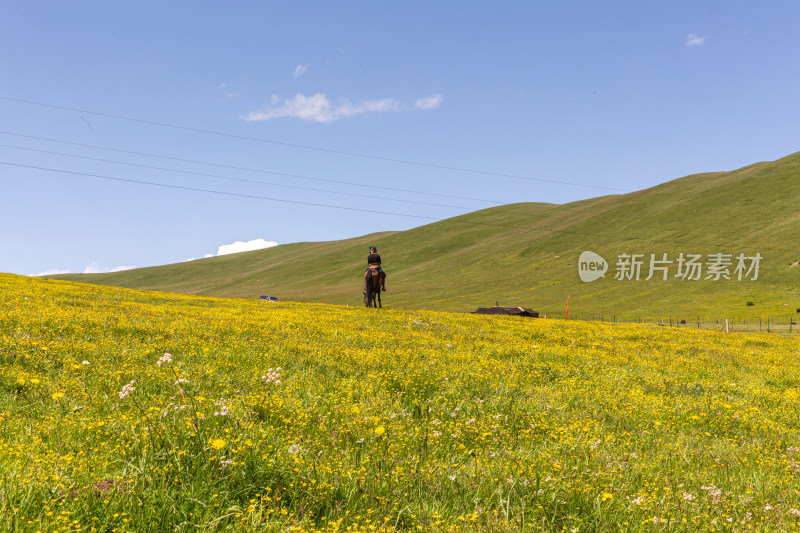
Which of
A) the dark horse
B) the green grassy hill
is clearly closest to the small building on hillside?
the dark horse

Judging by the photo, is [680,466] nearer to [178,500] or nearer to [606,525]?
[606,525]

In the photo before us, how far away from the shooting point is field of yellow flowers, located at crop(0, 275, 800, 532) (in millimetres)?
3736

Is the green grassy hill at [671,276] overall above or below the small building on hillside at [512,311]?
above

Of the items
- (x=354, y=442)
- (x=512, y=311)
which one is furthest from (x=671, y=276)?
(x=354, y=442)


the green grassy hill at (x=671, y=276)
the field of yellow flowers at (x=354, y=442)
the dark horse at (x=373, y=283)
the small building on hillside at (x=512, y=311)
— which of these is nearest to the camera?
the field of yellow flowers at (x=354, y=442)

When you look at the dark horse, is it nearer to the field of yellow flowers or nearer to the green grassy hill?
the field of yellow flowers

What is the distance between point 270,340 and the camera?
1277 centimetres

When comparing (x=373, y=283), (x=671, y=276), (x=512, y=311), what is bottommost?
(x=512, y=311)

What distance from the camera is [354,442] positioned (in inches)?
222

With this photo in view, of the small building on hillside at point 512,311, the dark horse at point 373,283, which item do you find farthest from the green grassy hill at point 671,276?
the dark horse at point 373,283

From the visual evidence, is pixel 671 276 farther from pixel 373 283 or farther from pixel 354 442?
pixel 354 442

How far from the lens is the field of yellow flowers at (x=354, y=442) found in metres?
3.74

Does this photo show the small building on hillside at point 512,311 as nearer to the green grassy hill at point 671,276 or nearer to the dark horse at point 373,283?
the dark horse at point 373,283

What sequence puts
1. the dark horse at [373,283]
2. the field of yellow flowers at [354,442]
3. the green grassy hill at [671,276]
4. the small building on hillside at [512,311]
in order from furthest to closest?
the green grassy hill at [671,276]
the small building on hillside at [512,311]
the dark horse at [373,283]
the field of yellow flowers at [354,442]
